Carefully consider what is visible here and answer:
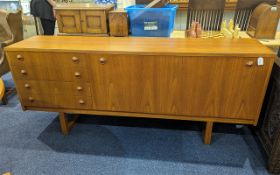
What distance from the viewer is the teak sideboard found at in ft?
4.47

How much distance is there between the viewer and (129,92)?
1.55m

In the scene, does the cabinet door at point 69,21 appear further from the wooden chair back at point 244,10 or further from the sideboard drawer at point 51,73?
the wooden chair back at point 244,10

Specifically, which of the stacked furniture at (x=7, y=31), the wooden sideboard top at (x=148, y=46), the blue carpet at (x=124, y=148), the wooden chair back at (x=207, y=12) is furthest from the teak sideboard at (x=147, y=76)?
the stacked furniture at (x=7, y=31)

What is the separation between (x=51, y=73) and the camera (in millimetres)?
1564

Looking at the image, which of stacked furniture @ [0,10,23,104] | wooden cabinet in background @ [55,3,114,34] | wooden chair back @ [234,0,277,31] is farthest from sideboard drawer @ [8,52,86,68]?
wooden chair back @ [234,0,277,31]

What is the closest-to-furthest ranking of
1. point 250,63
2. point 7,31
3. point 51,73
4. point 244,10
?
point 250,63
point 51,73
point 244,10
point 7,31

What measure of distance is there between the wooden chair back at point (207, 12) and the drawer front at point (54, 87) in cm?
135

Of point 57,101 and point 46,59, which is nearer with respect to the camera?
point 46,59

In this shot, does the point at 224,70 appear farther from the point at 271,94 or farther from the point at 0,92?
the point at 0,92

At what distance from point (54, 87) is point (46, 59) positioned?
0.76ft

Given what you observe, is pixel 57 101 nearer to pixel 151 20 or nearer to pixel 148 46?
pixel 148 46

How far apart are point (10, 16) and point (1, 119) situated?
46.0 inches

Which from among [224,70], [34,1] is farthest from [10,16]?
[224,70]

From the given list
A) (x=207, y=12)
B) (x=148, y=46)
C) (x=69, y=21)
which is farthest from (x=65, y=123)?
(x=207, y=12)
